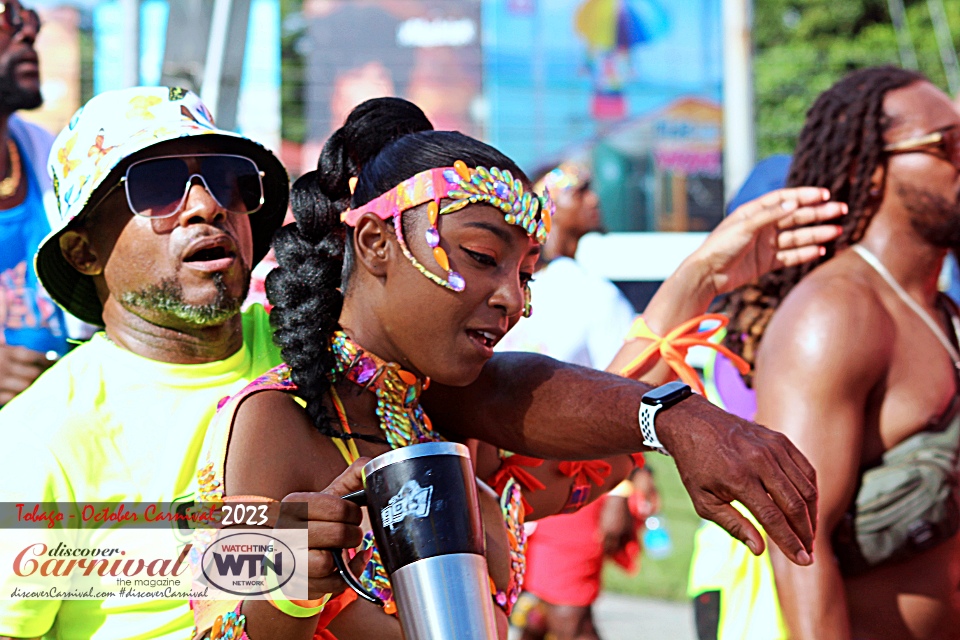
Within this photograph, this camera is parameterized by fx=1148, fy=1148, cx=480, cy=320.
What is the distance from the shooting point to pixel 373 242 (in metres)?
1.95

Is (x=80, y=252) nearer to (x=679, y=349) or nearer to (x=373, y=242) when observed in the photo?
(x=373, y=242)

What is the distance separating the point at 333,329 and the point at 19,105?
7.31 feet

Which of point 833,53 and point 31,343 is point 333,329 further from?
point 833,53

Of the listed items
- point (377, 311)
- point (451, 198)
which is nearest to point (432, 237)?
point (451, 198)

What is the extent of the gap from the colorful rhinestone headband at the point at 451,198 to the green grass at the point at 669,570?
4618 millimetres

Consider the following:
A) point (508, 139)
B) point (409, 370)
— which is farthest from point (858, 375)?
point (508, 139)

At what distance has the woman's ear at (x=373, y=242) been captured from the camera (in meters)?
1.93

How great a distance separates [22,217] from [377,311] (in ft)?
6.60

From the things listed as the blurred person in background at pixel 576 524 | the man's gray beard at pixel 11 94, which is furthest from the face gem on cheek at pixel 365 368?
the blurred person in background at pixel 576 524

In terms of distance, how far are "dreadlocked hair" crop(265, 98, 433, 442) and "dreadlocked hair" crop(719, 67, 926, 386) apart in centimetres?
154

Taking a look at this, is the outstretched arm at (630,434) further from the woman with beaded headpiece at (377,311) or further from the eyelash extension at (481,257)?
the eyelash extension at (481,257)

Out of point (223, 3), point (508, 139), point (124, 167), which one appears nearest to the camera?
point (124, 167)

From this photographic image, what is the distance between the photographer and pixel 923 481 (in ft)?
9.32

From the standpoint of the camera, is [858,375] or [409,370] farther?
[858,375]
